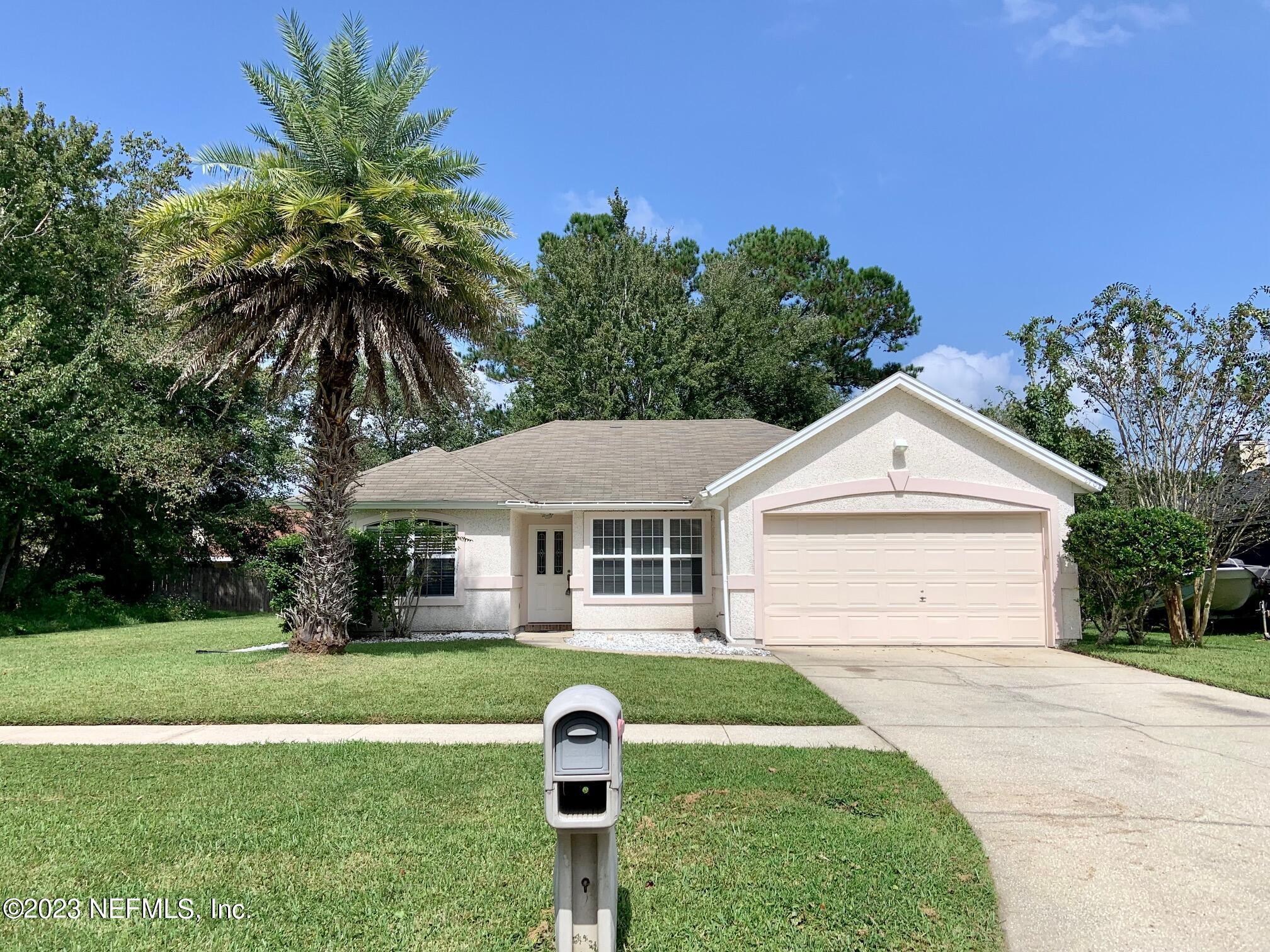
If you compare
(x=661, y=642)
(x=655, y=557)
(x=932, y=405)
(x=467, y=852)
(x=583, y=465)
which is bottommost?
(x=661, y=642)

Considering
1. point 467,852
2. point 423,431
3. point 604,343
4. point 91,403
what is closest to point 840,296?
point 604,343

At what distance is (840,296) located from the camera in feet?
120

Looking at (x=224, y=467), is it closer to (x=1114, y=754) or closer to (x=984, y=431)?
(x=984, y=431)

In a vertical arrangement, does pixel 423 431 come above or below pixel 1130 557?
above

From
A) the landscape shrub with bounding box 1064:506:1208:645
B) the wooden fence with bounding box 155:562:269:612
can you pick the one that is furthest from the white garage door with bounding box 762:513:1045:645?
the wooden fence with bounding box 155:562:269:612

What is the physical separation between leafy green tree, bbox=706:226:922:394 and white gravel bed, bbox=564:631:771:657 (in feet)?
78.3

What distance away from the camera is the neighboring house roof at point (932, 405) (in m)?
13.3

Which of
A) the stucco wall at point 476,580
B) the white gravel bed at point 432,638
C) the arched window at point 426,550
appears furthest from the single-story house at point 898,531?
the white gravel bed at point 432,638

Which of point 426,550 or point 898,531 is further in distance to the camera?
point 426,550

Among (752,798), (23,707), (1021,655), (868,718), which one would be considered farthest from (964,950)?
(1021,655)

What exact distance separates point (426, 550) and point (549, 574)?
309cm

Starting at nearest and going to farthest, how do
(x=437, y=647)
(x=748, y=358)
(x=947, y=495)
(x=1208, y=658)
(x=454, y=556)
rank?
1. (x=1208, y=658)
2. (x=437, y=647)
3. (x=947, y=495)
4. (x=454, y=556)
5. (x=748, y=358)

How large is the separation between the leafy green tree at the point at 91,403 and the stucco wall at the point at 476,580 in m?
6.27

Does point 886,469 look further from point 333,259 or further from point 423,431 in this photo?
point 423,431
